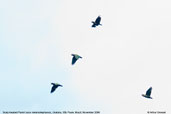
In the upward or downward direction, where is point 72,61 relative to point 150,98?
upward

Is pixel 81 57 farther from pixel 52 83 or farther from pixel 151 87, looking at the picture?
pixel 151 87

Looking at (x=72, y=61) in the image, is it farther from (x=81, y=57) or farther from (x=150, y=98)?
(x=150, y=98)

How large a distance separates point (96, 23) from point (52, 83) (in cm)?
1618

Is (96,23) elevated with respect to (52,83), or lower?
elevated

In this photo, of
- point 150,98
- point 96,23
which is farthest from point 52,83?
point 150,98

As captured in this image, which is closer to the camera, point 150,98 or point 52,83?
point 150,98

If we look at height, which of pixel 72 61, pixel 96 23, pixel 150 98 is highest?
pixel 96 23

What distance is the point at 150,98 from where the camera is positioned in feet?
258

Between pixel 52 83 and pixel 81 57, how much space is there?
8757mm

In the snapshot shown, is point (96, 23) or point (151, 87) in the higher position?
point (96, 23)

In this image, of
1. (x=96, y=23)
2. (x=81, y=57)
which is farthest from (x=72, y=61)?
(x=96, y=23)

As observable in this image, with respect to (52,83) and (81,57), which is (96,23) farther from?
(52,83)

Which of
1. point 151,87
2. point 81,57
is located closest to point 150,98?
point 151,87

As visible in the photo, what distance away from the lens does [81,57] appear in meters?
83.4
